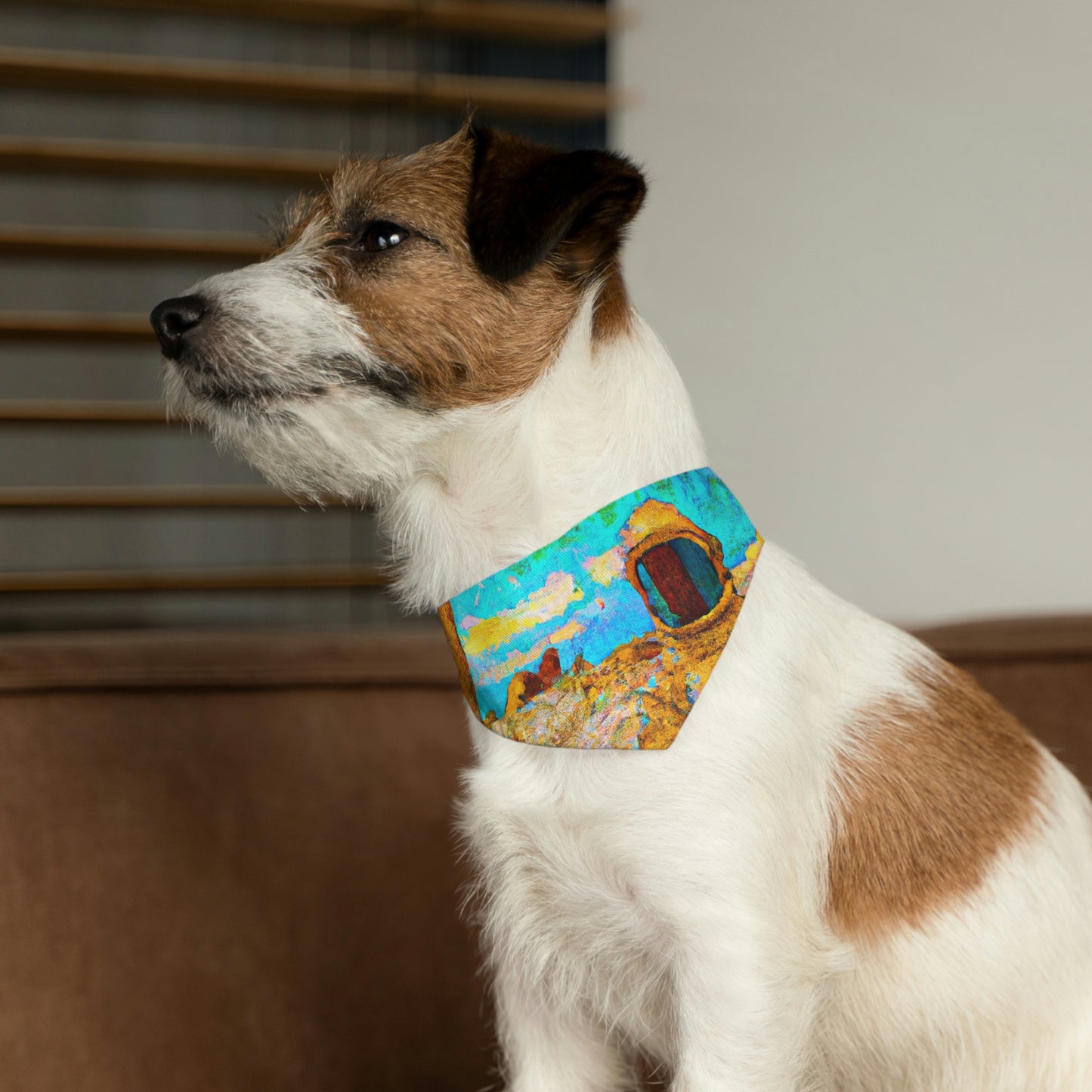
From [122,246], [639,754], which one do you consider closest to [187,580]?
[122,246]

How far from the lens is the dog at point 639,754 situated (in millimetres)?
966

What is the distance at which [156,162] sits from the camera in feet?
11.2

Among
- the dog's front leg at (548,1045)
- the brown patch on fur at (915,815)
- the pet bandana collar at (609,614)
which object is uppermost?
the pet bandana collar at (609,614)

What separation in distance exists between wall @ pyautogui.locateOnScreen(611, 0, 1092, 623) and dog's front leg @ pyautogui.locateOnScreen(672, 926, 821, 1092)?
1.13 metres

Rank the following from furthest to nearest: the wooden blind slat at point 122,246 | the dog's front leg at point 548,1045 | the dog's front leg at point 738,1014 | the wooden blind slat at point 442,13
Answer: the wooden blind slat at point 122,246, the wooden blind slat at point 442,13, the dog's front leg at point 548,1045, the dog's front leg at point 738,1014

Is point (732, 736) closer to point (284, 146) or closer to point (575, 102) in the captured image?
point (575, 102)

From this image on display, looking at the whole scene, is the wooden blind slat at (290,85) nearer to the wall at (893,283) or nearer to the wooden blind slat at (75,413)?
the wall at (893,283)

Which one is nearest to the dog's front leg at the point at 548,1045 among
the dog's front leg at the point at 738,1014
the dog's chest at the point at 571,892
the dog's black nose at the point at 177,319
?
the dog's chest at the point at 571,892

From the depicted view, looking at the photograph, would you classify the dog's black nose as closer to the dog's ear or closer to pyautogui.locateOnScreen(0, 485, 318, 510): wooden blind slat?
the dog's ear

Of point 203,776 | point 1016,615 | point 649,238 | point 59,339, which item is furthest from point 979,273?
point 59,339

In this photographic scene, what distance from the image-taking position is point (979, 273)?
199 cm

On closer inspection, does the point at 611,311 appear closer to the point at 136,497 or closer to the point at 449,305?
the point at 449,305

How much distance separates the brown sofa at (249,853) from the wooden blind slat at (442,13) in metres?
2.26

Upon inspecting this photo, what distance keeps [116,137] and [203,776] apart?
3.01m
